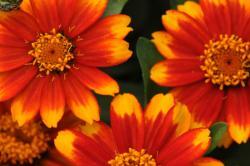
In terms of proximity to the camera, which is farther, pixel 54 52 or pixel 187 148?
pixel 54 52

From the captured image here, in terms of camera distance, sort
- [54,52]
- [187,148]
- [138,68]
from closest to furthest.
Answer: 1. [187,148]
2. [54,52]
3. [138,68]

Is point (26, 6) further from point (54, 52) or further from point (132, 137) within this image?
point (132, 137)

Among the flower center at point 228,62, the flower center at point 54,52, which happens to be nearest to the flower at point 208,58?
the flower center at point 228,62

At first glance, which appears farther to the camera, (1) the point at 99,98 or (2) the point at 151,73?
(1) the point at 99,98

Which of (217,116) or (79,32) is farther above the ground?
(79,32)

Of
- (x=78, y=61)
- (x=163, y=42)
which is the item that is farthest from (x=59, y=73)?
(x=163, y=42)

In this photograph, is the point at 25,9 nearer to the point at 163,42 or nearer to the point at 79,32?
the point at 79,32

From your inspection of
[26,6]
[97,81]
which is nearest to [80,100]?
[97,81]
